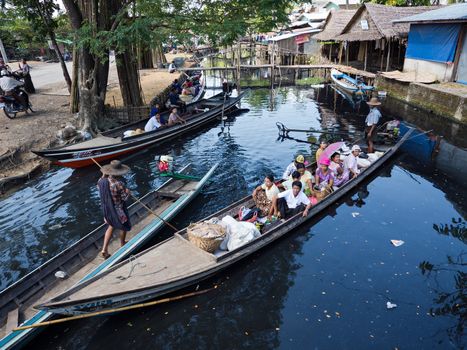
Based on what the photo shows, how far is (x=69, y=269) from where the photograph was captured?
6688mm

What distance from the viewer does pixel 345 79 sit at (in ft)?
84.0

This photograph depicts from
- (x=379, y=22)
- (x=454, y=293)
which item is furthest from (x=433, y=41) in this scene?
(x=454, y=293)

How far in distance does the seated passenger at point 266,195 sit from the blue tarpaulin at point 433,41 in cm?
1680

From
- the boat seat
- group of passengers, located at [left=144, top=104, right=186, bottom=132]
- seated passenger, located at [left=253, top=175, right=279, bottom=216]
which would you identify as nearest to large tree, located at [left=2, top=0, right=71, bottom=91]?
group of passengers, located at [left=144, top=104, right=186, bottom=132]

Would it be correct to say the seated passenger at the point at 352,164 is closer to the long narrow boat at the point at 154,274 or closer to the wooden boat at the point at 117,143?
the long narrow boat at the point at 154,274

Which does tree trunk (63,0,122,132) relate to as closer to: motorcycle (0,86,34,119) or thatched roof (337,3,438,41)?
motorcycle (0,86,34,119)

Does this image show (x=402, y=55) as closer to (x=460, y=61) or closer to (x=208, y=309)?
(x=460, y=61)

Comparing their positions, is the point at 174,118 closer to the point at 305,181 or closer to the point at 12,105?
the point at 12,105

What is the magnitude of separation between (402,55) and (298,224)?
25.6 m

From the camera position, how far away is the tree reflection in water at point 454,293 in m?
5.86

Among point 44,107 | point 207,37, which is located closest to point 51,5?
point 44,107

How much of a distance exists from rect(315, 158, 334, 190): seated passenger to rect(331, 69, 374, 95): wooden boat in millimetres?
16233

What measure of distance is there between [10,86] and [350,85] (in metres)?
21.0

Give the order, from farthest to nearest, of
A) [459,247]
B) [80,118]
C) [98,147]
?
1. [80,118]
2. [98,147]
3. [459,247]
